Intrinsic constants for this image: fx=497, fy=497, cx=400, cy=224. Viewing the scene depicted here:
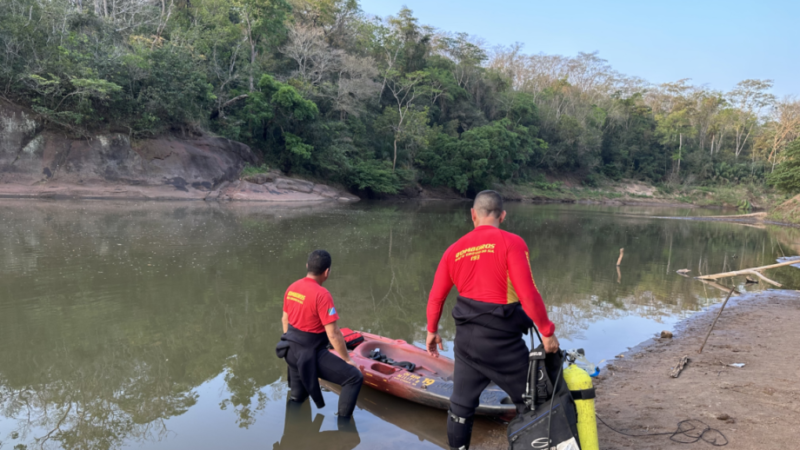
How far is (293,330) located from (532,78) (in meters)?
60.8

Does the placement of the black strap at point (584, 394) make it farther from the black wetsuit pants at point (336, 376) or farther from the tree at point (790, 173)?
the tree at point (790, 173)

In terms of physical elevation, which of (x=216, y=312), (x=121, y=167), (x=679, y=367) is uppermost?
(x=121, y=167)

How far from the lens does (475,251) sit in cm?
293

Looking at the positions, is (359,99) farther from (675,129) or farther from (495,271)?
(675,129)

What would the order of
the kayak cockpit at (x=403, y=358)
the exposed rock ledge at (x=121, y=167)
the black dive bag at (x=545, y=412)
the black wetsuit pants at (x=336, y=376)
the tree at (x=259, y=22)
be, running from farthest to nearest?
the tree at (x=259, y=22) < the exposed rock ledge at (x=121, y=167) < the kayak cockpit at (x=403, y=358) < the black wetsuit pants at (x=336, y=376) < the black dive bag at (x=545, y=412)

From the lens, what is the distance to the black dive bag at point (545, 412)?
2.70 metres

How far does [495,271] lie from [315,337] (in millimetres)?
1663

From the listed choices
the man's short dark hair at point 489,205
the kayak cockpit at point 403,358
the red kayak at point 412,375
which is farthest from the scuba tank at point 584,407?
the kayak cockpit at point 403,358

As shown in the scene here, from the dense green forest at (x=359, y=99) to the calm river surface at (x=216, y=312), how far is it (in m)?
9.52

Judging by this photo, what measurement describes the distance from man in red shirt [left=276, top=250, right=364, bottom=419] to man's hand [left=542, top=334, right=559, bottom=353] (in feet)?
5.19

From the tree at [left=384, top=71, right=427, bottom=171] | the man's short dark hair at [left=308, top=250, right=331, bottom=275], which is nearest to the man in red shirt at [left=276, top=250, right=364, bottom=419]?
the man's short dark hair at [left=308, top=250, right=331, bottom=275]

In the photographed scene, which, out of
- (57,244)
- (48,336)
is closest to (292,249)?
(57,244)

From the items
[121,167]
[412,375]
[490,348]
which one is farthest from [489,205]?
[121,167]

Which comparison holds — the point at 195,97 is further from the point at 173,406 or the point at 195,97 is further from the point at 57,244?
the point at 173,406
